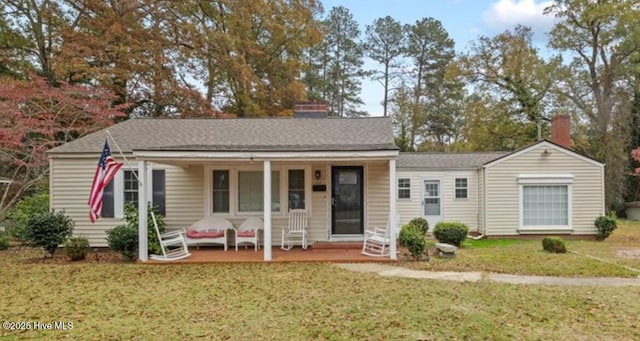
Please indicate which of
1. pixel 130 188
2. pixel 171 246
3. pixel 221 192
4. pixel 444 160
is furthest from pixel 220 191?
pixel 444 160

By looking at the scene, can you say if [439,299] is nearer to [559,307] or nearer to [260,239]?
[559,307]

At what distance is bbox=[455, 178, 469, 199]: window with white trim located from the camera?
14.2 meters

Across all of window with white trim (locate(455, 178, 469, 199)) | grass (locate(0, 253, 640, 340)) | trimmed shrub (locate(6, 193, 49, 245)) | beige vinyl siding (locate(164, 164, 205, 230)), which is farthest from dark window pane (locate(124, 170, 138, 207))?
window with white trim (locate(455, 178, 469, 199))

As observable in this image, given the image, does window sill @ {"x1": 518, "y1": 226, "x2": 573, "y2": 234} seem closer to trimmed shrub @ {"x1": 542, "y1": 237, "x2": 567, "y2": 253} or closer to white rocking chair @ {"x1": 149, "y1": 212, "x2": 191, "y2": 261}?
trimmed shrub @ {"x1": 542, "y1": 237, "x2": 567, "y2": 253}

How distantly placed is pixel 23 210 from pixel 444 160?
14.4 meters

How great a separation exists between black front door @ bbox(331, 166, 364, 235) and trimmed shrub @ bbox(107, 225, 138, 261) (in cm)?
483

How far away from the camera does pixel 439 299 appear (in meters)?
5.43

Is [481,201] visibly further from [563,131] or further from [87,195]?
[87,195]

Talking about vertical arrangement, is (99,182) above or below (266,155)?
below

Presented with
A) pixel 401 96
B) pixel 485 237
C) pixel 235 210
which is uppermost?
pixel 401 96

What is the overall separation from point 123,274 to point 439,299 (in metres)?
5.72

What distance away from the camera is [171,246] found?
9.52 m

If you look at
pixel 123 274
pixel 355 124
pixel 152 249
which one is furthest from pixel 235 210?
pixel 355 124

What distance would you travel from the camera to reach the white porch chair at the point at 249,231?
31.4 ft
